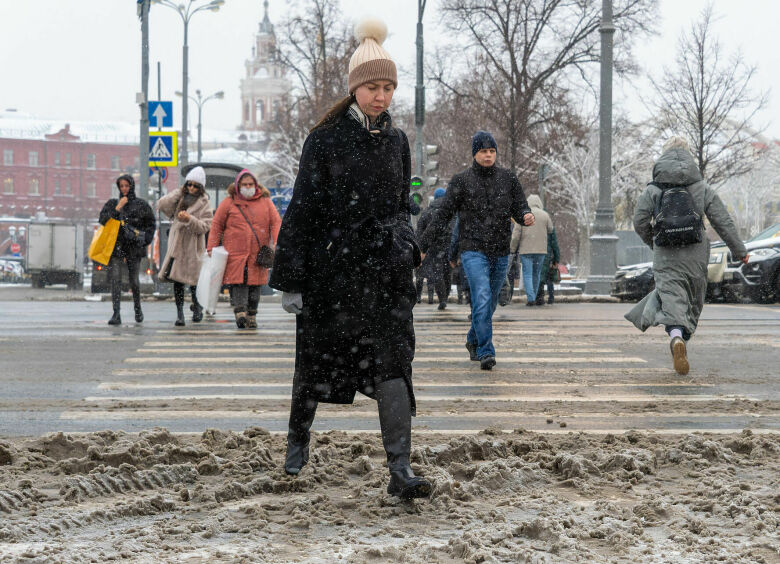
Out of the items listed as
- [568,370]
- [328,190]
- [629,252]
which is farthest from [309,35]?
[328,190]

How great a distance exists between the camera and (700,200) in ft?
29.0

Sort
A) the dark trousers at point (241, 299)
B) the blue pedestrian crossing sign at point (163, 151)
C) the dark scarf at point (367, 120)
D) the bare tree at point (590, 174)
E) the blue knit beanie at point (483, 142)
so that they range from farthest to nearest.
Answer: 1. the bare tree at point (590, 174)
2. the blue pedestrian crossing sign at point (163, 151)
3. the dark trousers at point (241, 299)
4. the blue knit beanie at point (483, 142)
5. the dark scarf at point (367, 120)

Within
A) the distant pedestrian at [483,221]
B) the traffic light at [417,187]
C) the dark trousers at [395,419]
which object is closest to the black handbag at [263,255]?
the distant pedestrian at [483,221]

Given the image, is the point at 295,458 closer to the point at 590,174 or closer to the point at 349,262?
→ the point at 349,262

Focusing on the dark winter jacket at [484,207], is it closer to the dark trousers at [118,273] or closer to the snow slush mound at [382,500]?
the snow slush mound at [382,500]

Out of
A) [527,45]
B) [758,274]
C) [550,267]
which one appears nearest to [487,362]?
[550,267]

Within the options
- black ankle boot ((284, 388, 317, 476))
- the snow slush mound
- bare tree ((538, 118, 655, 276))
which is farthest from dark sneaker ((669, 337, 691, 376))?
bare tree ((538, 118, 655, 276))

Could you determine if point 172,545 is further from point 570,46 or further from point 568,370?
point 570,46

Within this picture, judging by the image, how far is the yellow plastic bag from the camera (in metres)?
13.0

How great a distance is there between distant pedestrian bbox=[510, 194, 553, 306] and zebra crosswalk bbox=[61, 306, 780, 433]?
5.81m

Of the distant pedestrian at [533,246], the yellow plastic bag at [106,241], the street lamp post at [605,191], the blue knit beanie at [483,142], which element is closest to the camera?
the blue knit beanie at [483,142]

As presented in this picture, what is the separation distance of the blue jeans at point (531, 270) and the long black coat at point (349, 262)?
13.3 m

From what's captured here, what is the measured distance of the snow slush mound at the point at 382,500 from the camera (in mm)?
3713

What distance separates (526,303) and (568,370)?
9725mm
